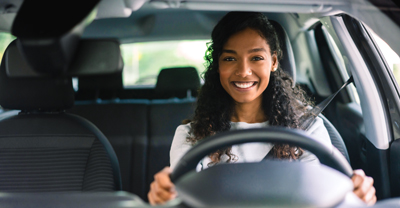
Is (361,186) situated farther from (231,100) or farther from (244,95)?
(231,100)

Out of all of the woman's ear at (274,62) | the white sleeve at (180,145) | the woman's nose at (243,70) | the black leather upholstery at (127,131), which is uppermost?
the woman's ear at (274,62)

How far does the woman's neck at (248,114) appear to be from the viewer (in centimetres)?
143

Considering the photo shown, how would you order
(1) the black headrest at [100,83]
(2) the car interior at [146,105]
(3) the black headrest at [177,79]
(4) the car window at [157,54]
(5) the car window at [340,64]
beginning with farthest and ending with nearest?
(4) the car window at [157,54]
(1) the black headrest at [100,83]
(3) the black headrest at [177,79]
(5) the car window at [340,64]
(2) the car interior at [146,105]

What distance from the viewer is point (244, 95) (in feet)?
4.23

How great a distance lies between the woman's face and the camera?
1.28m

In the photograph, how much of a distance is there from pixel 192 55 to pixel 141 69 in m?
0.57

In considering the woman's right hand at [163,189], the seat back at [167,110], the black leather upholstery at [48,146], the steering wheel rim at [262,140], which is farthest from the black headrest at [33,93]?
the steering wheel rim at [262,140]

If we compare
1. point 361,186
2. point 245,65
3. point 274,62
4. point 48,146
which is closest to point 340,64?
point 274,62

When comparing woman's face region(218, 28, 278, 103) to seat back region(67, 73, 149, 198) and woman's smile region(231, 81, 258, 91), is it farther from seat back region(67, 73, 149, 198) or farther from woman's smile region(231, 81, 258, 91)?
seat back region(67, 73, 149, 198)

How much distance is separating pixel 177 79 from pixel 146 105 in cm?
33

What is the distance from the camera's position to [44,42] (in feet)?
2.12

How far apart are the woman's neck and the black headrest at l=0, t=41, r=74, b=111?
740mm

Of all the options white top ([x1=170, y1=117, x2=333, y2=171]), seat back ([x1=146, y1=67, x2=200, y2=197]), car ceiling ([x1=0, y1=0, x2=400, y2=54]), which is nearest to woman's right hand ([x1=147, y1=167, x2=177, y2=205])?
white top ([x1=170, y1=117, x2=333, y2=171])

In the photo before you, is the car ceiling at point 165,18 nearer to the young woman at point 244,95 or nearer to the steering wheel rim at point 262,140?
the young woman at point 244,95
